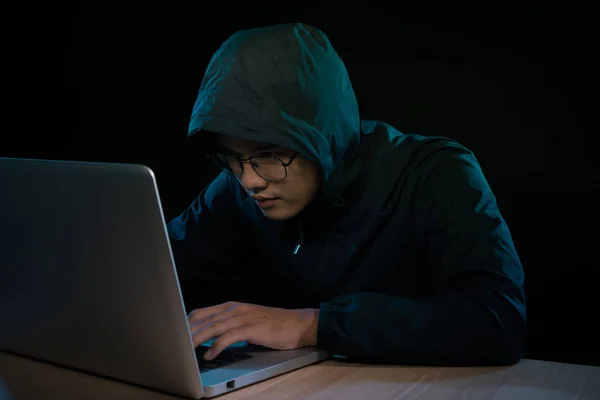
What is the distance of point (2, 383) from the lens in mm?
1171

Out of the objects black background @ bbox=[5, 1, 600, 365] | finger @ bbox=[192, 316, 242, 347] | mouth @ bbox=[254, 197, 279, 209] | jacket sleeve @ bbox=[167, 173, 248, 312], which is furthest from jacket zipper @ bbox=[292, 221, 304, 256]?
black background @ bbox=[5, 1, 600, 365]

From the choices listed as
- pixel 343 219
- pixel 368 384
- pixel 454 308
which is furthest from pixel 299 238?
pixel 368 384

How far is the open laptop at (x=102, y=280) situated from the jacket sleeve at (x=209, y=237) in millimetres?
678

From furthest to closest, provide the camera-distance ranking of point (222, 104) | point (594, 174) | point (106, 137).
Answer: point (106, 137)
point (594, 174)
point (222, 104)

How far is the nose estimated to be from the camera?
57.0 inches

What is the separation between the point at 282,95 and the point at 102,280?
1.68 ft

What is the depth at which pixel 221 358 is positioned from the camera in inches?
48.2

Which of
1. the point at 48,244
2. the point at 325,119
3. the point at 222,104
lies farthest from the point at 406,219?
the point at 48,244

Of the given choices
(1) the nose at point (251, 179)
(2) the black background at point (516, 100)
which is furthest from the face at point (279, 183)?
(2) the black background at point (516, 100)

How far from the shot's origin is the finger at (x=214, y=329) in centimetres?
125

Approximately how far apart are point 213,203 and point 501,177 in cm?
69

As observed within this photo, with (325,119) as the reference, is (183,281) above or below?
below

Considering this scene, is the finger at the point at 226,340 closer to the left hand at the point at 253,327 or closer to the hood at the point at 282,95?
the left hand at the point at 253,327

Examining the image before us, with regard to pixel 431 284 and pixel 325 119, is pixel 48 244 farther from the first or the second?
pixel 431 284
